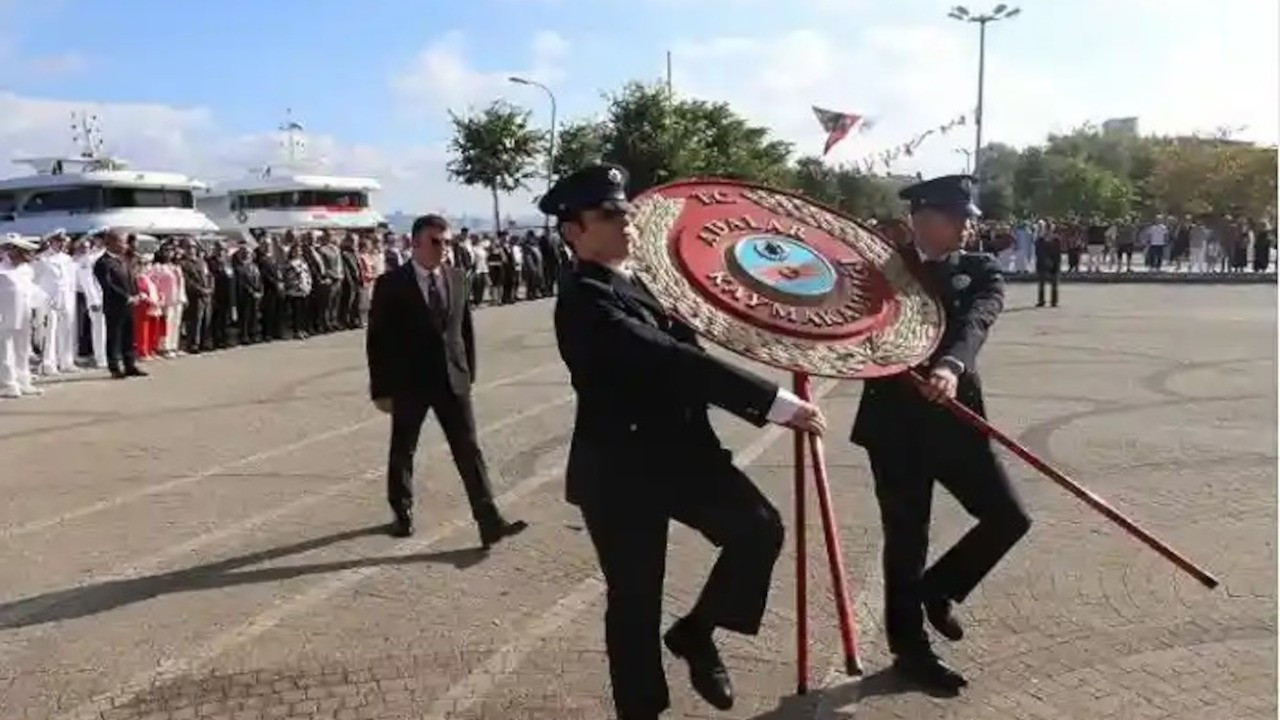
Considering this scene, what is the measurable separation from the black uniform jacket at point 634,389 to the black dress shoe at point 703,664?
61 cm

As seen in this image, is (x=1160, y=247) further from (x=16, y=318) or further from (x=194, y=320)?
(x=16, y=318)

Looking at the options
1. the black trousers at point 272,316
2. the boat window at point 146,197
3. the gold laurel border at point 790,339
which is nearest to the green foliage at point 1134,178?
the boat window at point 146,197

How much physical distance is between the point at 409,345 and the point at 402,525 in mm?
1021

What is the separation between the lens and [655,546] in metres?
4.03

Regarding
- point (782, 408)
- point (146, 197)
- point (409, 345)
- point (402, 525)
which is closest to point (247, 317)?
point (402, 525)

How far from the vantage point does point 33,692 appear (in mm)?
4875

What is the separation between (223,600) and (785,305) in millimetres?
→ 3319

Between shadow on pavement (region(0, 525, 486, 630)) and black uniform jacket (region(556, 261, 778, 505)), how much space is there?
2837 millimetres

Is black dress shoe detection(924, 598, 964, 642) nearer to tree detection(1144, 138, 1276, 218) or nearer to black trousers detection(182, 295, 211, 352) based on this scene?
black trousers detection(182, 295, 211, 352)

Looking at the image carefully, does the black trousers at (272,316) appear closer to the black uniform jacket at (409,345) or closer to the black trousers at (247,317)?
the black trousers at (247,317)

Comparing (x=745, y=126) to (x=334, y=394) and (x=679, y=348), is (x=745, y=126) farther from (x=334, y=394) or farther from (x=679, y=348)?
(x=679, y=348)

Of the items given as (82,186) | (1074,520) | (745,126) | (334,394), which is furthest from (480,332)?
(745,126)

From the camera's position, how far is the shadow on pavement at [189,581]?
5934 millimetres

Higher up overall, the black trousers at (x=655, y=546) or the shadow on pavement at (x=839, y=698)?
the black trousers at (x=655, y=546)
